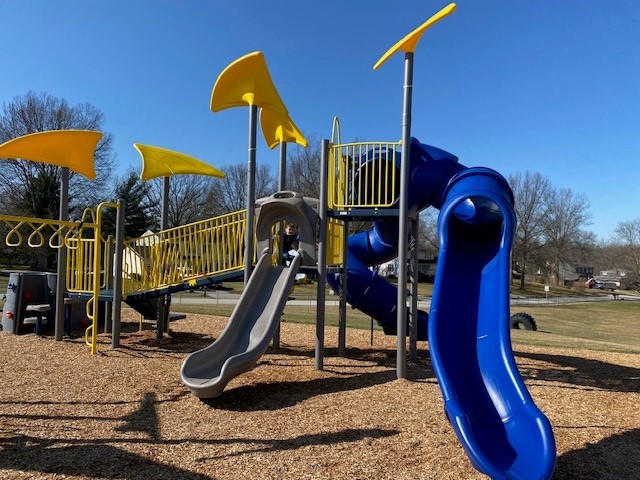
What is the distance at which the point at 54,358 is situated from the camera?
873 centimetres

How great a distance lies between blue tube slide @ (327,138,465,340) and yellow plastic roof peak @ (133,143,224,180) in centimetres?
397

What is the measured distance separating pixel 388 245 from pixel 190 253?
4190 mm

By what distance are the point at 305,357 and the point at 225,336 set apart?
8.35 ft

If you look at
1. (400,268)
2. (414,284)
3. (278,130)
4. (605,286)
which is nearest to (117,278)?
(278,130)

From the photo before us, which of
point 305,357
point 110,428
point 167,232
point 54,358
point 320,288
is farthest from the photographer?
point 167,232

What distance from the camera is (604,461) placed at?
15.2 feet

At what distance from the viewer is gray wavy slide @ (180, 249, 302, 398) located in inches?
252

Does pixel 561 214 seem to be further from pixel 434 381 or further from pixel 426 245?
pixel 434 381

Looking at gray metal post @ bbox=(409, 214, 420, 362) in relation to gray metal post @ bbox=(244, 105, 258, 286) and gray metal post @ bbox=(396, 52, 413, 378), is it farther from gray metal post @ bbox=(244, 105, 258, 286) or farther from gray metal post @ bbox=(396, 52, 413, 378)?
gray metal post @ bbox=(244, 105, 258, 286)

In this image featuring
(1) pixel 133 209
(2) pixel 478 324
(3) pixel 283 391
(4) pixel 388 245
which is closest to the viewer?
(2) pixel 478 324

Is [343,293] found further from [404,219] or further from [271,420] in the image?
[271,420]

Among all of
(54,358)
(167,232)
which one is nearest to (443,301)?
(167,232)

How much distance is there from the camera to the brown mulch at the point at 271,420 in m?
4.35

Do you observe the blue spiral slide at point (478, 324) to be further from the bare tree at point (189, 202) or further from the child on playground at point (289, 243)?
the bare tree at point (189, 202)
